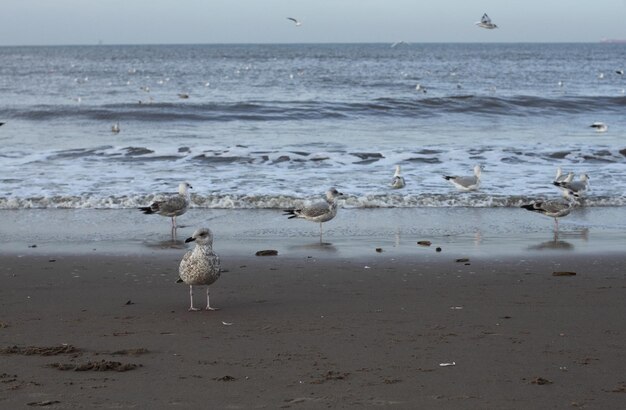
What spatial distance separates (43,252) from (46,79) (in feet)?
137

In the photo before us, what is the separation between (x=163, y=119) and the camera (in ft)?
90.7

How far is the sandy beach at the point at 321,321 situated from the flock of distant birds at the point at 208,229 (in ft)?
0.79

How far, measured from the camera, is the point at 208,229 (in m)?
7.25

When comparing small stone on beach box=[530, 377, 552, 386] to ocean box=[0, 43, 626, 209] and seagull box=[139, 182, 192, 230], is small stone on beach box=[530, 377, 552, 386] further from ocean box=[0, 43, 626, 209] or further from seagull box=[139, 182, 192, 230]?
ocean box=[0, 43, 626, 209]

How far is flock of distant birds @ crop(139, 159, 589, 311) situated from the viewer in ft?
23.2

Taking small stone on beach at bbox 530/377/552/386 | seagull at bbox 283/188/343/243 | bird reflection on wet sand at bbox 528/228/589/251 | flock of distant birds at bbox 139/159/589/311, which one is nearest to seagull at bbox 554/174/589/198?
flock of distant birds at bbox 139/159/589/311

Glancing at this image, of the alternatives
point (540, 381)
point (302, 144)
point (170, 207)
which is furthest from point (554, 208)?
point (302, 144)

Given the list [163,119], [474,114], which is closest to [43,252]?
[163,119]

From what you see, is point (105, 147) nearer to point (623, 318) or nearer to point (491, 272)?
point (491, 272)

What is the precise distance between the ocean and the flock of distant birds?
271mm

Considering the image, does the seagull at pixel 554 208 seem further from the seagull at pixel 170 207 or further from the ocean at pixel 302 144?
the seagull at pixel 170 207

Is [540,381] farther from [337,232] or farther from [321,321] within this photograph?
[337,232]

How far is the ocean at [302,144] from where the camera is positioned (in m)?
13.5

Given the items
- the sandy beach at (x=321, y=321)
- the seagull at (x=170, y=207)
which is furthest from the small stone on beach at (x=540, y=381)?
the seagull at (x=170, y=207)
